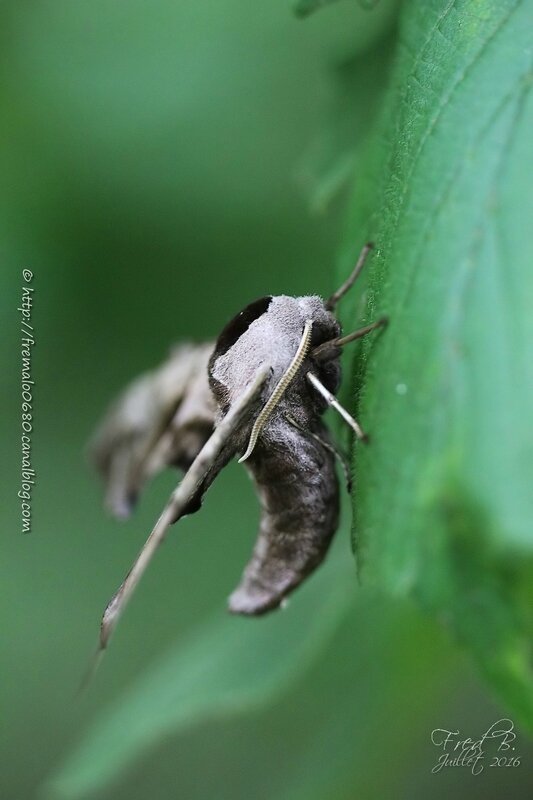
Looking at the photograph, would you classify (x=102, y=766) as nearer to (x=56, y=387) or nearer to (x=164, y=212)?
(x=56, y=387)

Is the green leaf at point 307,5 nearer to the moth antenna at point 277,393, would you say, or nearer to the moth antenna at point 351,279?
the moth antenna at point 351,279

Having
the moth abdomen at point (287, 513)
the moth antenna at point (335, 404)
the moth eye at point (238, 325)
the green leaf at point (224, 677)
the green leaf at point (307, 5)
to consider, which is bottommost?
the green leaf at point (224, 677)

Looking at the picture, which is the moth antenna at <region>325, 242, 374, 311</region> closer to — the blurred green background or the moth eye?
the moth eye

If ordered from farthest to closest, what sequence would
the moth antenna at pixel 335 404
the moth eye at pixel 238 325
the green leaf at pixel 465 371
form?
the moth eye at pixel 238 325 → the moth antenna at pixel 335 404 → the green leaf at pixel 465 371

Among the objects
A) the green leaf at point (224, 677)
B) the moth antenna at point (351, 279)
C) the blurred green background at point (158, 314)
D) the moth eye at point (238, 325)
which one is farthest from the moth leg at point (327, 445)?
the blurred green background at point (158, 314)

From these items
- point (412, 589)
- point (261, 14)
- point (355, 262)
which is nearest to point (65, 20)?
point (261, 14)

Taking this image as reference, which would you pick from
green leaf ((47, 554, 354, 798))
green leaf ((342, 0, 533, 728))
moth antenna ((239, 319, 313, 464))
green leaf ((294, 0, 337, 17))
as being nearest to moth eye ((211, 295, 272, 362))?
moth antenna ((239, 319, 313, 464))
